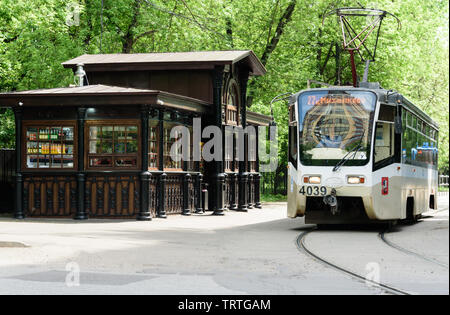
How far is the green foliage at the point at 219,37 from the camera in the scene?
112ft

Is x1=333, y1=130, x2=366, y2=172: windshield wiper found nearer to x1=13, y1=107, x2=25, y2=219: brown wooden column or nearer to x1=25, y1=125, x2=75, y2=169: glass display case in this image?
x1=25, y1=125, x2=75, y2=169: glass display case

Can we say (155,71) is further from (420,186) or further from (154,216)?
(420,186)

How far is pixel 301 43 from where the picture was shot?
43.7 meters

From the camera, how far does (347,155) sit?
18.5 metres

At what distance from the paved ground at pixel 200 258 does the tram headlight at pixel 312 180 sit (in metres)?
1.14

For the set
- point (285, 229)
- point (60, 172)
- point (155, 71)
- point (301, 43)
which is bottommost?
point (285, 229)

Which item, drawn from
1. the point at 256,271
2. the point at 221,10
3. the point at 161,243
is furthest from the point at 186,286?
the point at 221,10

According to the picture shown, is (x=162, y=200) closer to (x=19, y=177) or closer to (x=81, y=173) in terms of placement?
(x=81, y=173)

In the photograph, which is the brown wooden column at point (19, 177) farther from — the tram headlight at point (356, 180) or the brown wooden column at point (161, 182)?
the tram headlight at point (356, 180)

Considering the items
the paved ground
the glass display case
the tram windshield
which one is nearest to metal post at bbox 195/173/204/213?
the paved ground

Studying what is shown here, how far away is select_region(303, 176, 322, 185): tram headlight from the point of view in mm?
18625

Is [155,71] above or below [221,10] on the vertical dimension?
below
